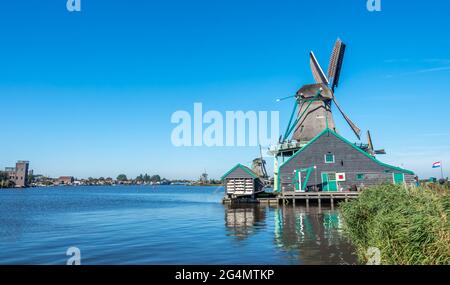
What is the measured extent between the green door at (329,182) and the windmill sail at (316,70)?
68.2 ft

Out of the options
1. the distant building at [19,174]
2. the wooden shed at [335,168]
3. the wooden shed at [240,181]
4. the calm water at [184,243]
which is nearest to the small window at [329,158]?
the wooden shed at [335,168]

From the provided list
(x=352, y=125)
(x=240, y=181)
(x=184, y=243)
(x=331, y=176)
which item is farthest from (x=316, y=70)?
(x=184, y=243)

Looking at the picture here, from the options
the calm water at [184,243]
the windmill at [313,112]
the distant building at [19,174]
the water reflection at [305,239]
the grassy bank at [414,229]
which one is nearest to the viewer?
the grassy bank at [414,229]

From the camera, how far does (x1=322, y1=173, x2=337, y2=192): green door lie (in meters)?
39.8

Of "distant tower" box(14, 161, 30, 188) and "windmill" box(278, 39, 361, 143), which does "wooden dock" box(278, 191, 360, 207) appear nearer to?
"windmill" box(278, 39, 361, 143)

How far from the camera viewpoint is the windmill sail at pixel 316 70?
181 feet

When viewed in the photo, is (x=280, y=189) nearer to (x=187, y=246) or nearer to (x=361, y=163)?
(x=361, y=163)

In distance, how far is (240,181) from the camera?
42.7 meters

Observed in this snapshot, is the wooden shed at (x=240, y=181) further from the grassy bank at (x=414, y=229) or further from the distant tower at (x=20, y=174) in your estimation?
the distant tower at (x=20, y=174)

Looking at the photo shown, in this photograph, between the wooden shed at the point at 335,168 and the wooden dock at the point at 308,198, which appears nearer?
the wooden dock at the point at 308,198

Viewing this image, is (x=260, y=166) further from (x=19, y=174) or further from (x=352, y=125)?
(x=19, y=174)

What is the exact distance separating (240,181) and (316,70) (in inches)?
1048
